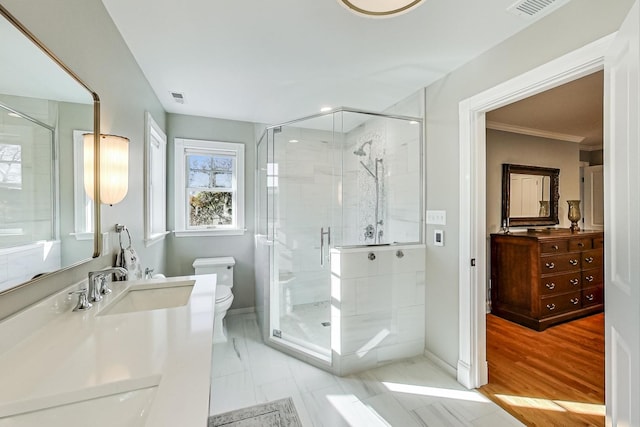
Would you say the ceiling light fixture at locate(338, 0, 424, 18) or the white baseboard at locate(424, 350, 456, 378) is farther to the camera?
the white baseboard at locate(424, 350, 456, 378)

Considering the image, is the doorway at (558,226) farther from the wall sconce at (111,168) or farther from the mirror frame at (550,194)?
the wall sconce at (111,168)

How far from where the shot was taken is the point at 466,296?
6.61ft

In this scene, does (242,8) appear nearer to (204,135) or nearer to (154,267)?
A: (204,135)

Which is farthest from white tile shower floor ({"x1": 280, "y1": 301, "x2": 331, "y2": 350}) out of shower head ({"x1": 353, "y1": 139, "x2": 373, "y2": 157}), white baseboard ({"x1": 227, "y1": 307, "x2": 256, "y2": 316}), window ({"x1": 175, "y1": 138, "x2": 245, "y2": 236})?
shower head ({"x1": 353, "y1": 139, "x2": 373, "y2": 157})

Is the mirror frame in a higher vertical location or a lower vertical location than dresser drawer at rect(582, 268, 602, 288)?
higher

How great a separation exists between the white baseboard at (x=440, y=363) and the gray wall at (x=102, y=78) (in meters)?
2.45

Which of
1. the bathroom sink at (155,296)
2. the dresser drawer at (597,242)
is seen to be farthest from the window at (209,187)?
the dresser drawer at (597,242)

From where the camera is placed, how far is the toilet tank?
3.02 m

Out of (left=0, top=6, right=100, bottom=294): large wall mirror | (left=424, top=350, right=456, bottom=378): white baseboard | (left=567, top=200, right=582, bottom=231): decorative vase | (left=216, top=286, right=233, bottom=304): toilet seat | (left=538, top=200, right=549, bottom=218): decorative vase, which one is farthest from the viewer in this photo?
(left=538, top=200, right=549, bottom=218): decorative vase

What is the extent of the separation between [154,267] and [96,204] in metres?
1.42

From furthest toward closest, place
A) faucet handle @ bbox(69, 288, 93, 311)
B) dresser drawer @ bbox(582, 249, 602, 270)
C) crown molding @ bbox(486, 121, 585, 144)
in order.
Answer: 1. crown molding @ bbox(486, 121, 585, 144)
2. dresser drawer @ bbox(582, 249, 602, 270)
3. faucet handle @ bbox(69, 288, 93, 311)

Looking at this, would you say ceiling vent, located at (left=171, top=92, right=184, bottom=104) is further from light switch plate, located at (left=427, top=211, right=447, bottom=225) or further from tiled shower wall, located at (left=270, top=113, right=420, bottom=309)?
light switch plate, located at (left=427, top=211, right=447, bottom=225)

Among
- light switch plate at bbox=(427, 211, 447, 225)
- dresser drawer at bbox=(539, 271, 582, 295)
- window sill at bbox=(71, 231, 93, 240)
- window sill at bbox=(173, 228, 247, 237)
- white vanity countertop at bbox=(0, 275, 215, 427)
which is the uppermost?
light switch plate at bbox=(427, 211, 447, 225)

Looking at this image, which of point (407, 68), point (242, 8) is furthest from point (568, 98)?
point (242, 8)
